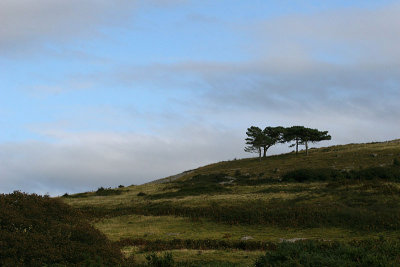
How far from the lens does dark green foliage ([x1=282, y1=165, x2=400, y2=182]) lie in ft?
174

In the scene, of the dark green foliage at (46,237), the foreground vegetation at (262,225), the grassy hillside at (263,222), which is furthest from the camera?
the grassy hillside at (263,222)

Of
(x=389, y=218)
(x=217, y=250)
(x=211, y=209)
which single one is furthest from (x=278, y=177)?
(x=217, y=250)

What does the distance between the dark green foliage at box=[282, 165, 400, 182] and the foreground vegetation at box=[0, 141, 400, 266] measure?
0.49 ft

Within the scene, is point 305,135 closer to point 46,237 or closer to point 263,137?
point 263,137

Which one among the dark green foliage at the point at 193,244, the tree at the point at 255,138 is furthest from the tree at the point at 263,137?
the dark green foliage at the point at 193,244

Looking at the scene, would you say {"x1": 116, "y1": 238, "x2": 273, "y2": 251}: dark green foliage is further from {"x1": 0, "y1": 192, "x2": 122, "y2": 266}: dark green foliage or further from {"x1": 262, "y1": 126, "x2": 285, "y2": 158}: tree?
{"x1": 262, "y1": 126, "x2": 285, "y2": 158}: tree

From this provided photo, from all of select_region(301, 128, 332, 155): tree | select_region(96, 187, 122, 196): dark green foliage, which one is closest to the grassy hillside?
select_region(96, 187, 122, 196): dark green foliage

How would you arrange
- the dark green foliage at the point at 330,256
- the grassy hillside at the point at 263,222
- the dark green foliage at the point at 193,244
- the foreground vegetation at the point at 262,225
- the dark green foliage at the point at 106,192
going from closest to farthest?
the dark green foliage at the point at 330,256 < the foreground vegetation at the point at 262,225 < the grassy hillside at the point at 263,222 < the dark green foliage at the point at 193,244 < the dark green foliage at the point at 106,192

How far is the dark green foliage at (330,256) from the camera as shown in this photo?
14.5m

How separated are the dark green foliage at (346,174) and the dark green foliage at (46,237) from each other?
43253 mm

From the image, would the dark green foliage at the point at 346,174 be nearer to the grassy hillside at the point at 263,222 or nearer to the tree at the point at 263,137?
the grassy hillside at the point at 263,222

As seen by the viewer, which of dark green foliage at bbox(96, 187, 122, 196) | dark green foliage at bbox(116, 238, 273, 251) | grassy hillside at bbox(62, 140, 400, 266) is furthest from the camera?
dark green foliage at bbox(96, 187, 122, 196)

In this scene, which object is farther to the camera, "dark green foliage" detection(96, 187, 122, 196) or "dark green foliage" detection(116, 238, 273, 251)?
"dark green foliage" detection(96, 187, 122, 196)

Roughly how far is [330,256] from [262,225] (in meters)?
18.8
